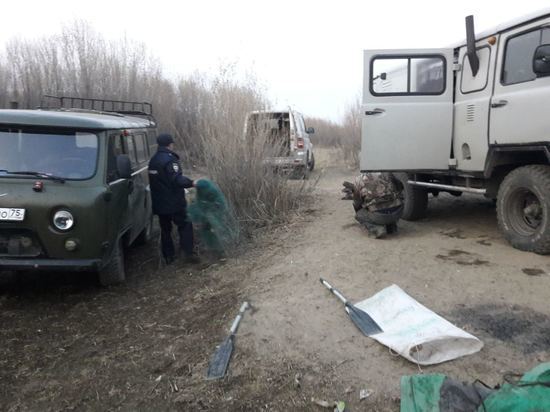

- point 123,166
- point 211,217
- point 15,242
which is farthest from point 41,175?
point 211,217

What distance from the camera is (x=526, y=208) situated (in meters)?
5.47

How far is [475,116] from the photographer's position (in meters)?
6.10

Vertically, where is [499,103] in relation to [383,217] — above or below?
above

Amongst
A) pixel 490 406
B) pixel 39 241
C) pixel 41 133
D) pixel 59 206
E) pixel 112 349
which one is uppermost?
pixel 41 133

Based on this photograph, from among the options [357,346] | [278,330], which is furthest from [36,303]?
[357,346]

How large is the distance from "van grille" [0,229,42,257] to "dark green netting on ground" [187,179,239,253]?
7.62 feet

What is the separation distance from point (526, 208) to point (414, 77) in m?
2.30

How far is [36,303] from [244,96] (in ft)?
16.1

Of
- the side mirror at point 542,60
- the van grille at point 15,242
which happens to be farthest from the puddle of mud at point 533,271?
the van grille at point 15,242

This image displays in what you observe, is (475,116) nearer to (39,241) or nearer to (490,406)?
(490,406)

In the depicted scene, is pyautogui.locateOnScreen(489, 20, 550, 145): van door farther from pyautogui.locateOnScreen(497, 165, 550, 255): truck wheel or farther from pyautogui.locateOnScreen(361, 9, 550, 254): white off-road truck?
pyautogui.locateOnScreen(497, 165, 550, 255): truck wheel

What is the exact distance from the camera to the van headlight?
15.7 feet

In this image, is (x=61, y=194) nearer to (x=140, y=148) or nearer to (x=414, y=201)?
(x=140, y=148)

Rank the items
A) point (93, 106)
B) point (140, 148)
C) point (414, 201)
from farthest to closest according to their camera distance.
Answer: point (93, 106) → point (414, 201) → point (140, 148)
